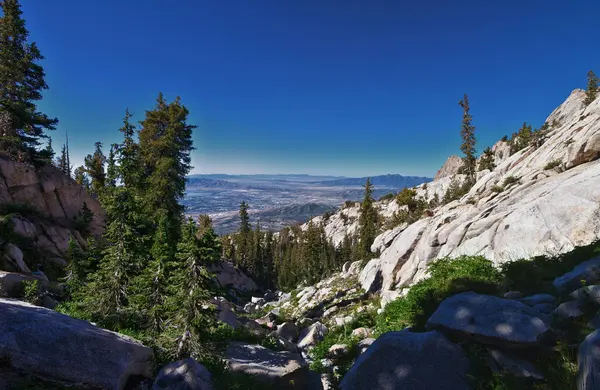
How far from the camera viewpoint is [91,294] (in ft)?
40.9

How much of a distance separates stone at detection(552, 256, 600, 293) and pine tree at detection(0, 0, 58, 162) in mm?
34829

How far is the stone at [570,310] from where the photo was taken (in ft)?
17.8

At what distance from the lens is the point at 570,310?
5555 millimetres

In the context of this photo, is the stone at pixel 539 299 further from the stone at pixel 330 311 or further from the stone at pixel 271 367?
the stone at pixel 330 311

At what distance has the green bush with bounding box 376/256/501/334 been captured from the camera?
362 inches

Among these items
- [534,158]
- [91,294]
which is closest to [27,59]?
[91,294]

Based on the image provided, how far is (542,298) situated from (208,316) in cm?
1027

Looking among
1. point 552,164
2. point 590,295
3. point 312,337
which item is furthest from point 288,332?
point 552,164

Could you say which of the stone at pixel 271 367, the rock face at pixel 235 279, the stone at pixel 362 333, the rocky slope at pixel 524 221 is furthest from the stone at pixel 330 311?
the rock face at pixel 235 279

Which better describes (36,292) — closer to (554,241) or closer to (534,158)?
(554,241)

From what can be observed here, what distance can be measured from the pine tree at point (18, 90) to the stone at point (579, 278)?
114 ft

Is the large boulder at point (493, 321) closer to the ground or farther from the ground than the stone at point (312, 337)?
farther from the ground

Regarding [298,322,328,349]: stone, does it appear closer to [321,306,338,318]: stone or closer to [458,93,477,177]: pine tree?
[321,306,338,318]: stone

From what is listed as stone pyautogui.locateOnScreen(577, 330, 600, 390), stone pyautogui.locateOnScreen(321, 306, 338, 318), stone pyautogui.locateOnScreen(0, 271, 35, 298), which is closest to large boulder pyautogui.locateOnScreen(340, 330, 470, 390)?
stone pyautogui.locateOnScreen(577, 330, 600, 390)
